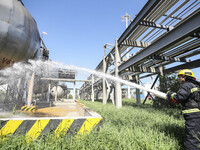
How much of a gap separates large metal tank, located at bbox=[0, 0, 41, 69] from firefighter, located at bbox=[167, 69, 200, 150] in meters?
5.17

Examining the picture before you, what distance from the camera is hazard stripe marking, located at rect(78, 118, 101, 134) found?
6.76 feet

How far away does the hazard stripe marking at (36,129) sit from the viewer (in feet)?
6.03

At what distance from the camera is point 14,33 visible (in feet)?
13.4

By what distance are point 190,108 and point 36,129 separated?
8.80ft

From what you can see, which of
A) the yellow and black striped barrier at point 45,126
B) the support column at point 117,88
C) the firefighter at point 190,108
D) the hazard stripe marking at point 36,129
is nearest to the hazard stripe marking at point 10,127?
the yellow and black striped barrier at point 45,126

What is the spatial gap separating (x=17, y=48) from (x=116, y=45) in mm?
6060

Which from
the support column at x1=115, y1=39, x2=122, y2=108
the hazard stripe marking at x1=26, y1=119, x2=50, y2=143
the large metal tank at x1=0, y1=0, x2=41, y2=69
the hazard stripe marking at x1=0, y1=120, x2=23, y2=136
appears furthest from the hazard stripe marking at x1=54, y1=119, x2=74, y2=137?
the support column at x1=115, y1=39, x2=122, y2=108

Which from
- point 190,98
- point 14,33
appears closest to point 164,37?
point 190,98

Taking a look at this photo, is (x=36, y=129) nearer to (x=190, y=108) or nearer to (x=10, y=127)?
Answer: (x=10, y=127)

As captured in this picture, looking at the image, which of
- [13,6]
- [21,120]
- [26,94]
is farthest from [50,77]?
[21,120]

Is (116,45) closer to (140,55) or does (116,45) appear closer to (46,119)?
(140,55)

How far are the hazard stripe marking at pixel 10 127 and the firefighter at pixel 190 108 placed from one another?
2727 mm

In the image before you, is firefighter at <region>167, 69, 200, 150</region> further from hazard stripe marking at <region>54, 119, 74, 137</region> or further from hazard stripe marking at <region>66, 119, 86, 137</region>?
hazard stripe marking at <region>54, 119, 74, 137</region>

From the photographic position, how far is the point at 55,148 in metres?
1.66
